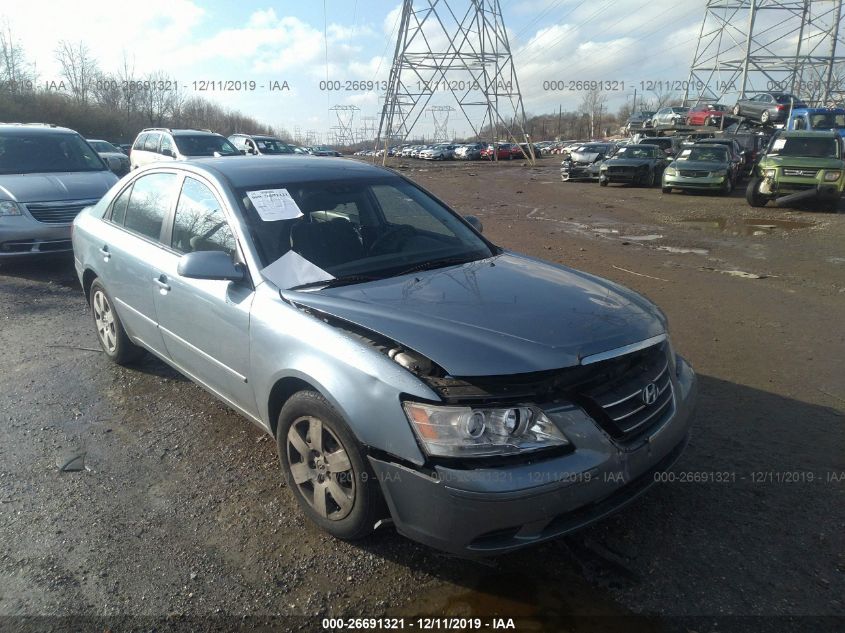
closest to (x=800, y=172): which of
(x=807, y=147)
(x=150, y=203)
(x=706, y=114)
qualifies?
(x=807, y=147)

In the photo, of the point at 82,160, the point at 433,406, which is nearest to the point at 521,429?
the point at 433,406

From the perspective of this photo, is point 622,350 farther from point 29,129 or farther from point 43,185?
point 29,129

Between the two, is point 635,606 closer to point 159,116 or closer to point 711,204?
point 711,204

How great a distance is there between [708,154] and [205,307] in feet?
62.1

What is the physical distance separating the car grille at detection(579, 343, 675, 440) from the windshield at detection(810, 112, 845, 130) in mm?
24491

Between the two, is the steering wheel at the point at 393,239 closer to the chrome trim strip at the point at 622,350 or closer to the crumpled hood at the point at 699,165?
the chrome trim strip at the point at 622,350

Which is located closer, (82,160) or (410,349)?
(410,349)

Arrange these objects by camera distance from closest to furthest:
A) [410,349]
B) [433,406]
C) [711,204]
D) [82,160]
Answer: [433,406], [410,349], [82,160], [711,204]

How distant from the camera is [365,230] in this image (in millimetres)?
3752

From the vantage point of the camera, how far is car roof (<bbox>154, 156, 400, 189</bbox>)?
3682mm

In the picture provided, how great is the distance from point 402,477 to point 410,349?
0.51m

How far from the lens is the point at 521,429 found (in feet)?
7.69

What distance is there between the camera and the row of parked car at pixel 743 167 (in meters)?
14.5

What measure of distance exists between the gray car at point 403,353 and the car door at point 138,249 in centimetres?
3
